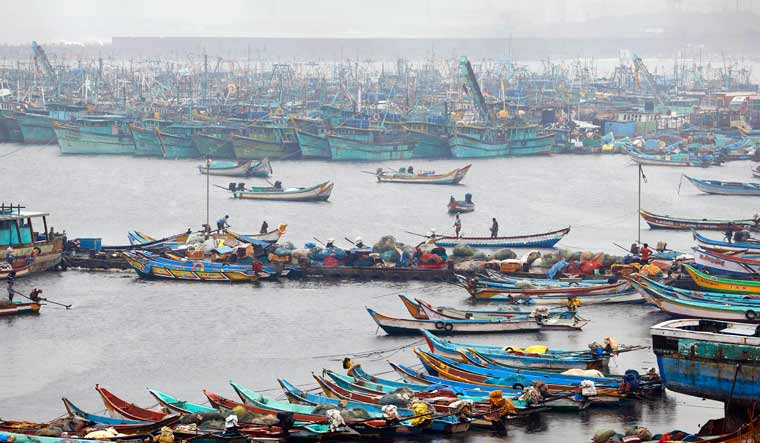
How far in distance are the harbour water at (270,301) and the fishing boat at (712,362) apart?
228 cm

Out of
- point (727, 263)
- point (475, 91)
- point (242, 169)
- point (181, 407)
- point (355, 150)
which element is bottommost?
point (242, 169)

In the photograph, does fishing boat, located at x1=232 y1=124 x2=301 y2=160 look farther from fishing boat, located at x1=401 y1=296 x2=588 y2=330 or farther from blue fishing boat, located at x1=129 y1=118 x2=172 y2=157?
fishing boat, located at x1=401 y1=296 x2=588 y2=330

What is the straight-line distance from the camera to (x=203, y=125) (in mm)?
66500

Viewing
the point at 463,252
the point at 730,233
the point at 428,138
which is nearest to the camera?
the point at 463,252

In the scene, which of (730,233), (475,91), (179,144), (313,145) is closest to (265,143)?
(313,145)

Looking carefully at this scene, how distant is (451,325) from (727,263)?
7191 millimetres

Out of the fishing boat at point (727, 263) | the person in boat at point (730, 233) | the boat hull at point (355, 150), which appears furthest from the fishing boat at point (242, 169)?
the fishing boat at point (727, 263)

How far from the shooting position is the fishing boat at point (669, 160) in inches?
2414

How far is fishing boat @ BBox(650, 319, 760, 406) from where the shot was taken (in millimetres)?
15781

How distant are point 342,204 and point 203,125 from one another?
20672 millimetres

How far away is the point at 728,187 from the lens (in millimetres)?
50000

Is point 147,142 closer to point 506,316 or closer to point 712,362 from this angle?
point 506,316

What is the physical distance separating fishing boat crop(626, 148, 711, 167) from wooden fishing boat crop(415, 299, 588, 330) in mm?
36837

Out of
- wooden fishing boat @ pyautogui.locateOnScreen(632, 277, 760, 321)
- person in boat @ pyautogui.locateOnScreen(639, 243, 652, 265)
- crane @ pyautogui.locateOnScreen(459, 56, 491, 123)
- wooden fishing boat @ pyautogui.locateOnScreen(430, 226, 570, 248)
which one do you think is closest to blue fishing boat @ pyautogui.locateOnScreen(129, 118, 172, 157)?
crane @ pyautogui.locateOnScreen(459, 56, 491, 123)
